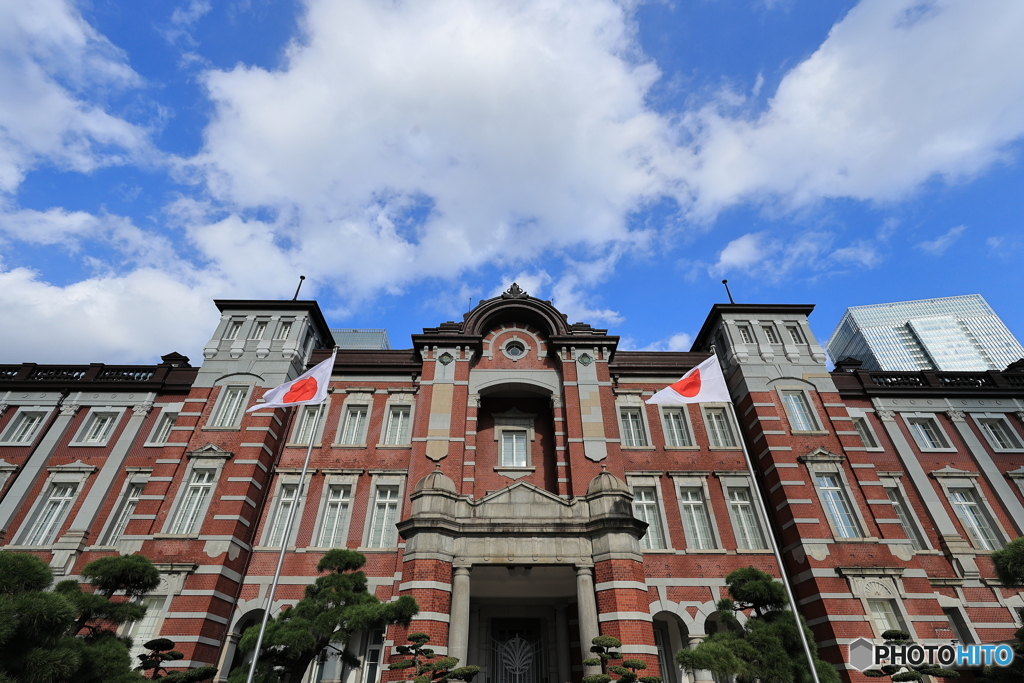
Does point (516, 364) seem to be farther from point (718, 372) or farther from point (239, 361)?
point (239, 361)

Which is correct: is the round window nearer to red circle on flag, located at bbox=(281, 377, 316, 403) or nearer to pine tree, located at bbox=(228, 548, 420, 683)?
red circle on flag, located at bbox=(281, 377, 316, 403)

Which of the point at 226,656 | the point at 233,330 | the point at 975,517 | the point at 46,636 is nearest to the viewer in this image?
the point at 46,636

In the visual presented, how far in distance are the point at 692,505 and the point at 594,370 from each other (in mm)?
6237

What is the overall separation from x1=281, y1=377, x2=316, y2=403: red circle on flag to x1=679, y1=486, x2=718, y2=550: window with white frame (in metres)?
13.7

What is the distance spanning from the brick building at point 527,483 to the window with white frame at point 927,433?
10cm

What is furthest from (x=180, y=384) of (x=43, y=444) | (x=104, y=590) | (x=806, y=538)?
(x=806, y=538)

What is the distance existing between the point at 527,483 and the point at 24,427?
21.1m

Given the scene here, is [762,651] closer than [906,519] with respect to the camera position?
Yes

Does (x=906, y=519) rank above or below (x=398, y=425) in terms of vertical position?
below

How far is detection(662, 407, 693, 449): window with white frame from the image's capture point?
834 inches

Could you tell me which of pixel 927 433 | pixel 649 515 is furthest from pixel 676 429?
pixel 927 433

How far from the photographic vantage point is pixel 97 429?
21453 millimetres

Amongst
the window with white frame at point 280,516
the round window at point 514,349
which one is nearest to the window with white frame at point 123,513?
the window with white frame at point 280,516

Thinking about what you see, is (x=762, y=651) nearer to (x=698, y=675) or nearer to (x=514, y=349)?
(x=698, y=675)
